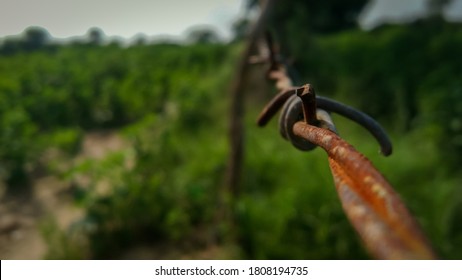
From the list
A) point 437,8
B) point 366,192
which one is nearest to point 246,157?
point 366,192

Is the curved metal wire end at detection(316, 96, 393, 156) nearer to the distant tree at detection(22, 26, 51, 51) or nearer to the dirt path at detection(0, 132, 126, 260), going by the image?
the dirt path at detection(0, 132, 126, 260)

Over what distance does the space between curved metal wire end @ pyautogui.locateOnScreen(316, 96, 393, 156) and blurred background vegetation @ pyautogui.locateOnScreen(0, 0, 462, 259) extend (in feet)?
0.33

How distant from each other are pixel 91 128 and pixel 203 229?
355cm

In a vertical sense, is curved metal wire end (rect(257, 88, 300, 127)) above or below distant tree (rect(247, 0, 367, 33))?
below

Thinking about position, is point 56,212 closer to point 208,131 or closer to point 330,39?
point 208,131

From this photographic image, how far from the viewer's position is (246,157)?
8.68 ft

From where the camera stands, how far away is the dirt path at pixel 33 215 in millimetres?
2525

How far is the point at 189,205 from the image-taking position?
2.34 metres

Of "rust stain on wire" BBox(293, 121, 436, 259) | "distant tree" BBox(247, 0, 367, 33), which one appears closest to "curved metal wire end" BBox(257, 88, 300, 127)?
"rust stain on wire" BBox(293, 121, 436, 259)

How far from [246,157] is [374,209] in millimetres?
2410

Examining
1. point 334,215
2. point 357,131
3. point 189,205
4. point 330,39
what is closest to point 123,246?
point 189,205

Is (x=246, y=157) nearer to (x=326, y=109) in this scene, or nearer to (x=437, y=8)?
(x=326, y=109)

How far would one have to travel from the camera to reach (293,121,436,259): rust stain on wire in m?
0.20

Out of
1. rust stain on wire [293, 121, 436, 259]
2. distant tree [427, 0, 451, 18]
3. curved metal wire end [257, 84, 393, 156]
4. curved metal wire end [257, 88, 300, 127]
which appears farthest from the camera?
distant tree [427, 0, 451, 18]
